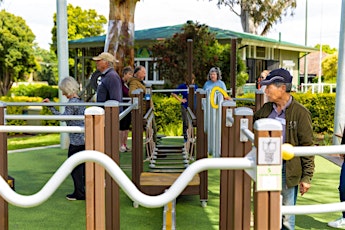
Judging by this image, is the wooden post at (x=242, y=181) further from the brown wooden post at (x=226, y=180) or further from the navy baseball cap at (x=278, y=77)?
the navy baseball cap at (x=278, y=77)

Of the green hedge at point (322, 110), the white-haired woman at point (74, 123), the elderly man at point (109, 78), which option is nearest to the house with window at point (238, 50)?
the green hedge at point (322, 110)

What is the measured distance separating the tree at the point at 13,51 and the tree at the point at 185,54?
22697 mm

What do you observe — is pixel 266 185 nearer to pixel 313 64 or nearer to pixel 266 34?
pixel 266 34

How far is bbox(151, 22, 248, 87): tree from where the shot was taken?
1539 centimetres

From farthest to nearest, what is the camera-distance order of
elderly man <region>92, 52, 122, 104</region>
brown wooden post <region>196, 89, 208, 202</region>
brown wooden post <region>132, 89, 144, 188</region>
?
elderly man <region>92, 52, 122, 104</region> → brown wooden post <region>196, 89, 208, 202</region> → brown wooden post <region>132, 89, 144, 188</region>

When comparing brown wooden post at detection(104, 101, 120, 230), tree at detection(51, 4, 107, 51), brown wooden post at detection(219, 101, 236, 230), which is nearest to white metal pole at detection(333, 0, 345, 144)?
brown wooden post at detection(219, 101, 236, 230)

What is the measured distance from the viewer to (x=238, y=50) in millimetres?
20250

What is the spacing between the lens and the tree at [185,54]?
15391 mm

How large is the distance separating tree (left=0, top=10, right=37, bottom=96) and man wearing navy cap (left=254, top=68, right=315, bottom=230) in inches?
1337

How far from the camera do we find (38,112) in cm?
1627

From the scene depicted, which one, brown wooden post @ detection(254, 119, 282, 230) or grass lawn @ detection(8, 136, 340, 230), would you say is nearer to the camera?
brown wooden post @ detection(254, 119, 282, 230)

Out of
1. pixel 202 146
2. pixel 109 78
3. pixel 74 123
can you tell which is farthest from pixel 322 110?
pixel 74 123

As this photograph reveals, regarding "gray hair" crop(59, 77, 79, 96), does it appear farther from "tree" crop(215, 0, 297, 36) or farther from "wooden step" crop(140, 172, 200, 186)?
"tree" crop(215, 0, 297, 36)

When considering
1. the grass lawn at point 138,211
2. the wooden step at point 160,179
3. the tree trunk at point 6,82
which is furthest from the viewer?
the tree trunk at point 6,82
